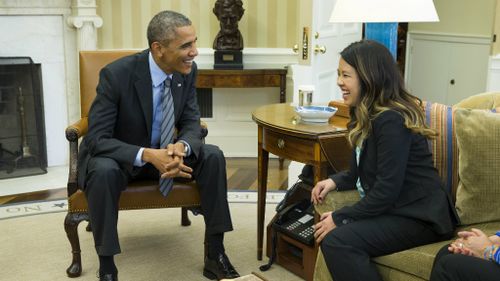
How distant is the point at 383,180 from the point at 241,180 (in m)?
2.28

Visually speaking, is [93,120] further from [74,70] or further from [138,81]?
[74,70]

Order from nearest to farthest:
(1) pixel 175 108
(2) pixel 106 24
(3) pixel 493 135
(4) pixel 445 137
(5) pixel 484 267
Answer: (5) pixel 484 267
(3) pixel 493 135
(4) pixel 445 137
(1) pixel 175 108
(2) pixel 106 24

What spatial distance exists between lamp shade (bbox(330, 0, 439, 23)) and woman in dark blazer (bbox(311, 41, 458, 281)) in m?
0.50

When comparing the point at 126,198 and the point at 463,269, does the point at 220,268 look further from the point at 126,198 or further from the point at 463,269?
the point at 463,269

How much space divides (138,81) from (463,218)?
4.77 ft

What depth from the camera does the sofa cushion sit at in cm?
206

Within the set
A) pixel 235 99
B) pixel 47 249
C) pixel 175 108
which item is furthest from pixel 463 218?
pixel 235 99

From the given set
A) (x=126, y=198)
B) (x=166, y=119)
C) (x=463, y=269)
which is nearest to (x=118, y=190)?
(x=126, y=198)

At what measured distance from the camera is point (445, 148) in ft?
7.46

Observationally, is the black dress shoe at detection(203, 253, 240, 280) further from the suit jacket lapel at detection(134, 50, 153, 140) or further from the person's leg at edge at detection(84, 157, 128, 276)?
the suit jacket lapel at detection(134, 50, 153, 140)

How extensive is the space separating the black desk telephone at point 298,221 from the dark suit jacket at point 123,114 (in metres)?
0.51

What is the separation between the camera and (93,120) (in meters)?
2.61

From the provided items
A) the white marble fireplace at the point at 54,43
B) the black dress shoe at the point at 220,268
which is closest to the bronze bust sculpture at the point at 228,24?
the white marble fireplace at the point at 54,43

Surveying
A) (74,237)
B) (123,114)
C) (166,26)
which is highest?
(166,26)
